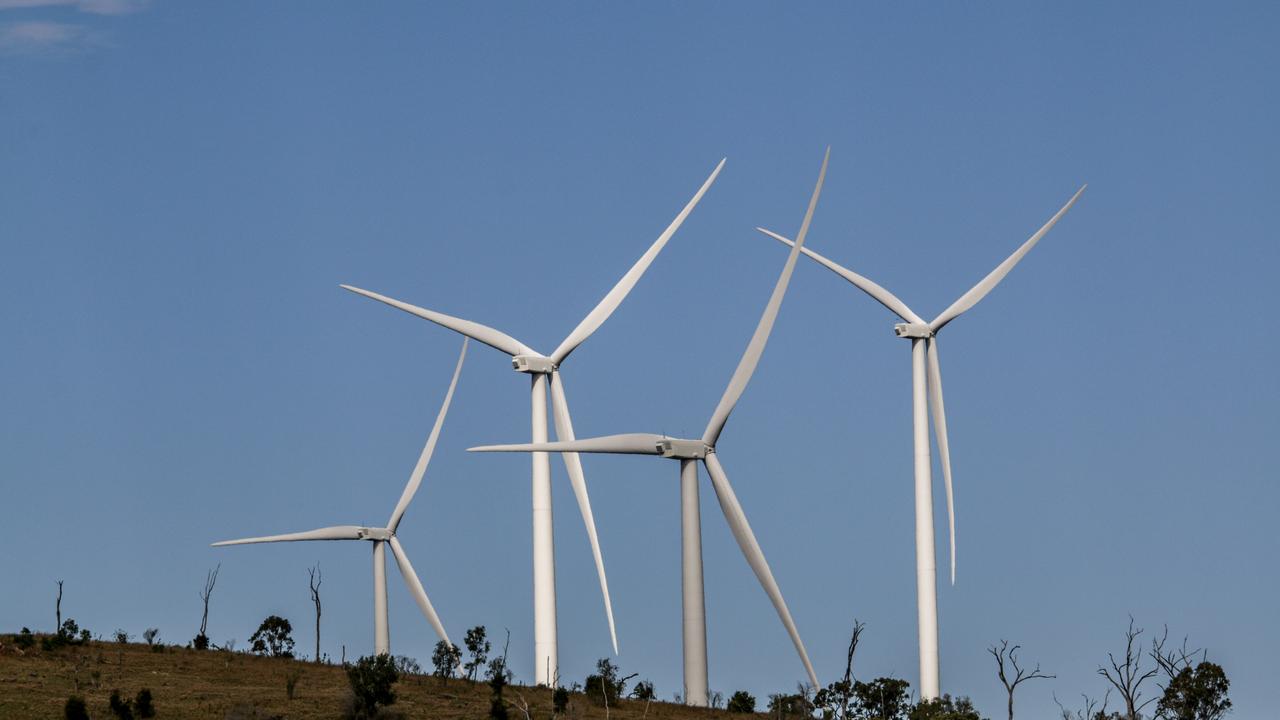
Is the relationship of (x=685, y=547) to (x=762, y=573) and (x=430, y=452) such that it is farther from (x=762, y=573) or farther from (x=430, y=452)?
(x=430, y=452)

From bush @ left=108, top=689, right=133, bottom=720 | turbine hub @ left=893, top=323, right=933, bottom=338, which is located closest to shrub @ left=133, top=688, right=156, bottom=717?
bush @ left=108, top=689, right=133, bottom=720

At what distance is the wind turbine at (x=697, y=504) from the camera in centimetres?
9823

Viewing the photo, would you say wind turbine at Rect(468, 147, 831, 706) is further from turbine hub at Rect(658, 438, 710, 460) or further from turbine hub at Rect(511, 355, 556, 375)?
turbine hub at Rect(511, 355, 556, 375)

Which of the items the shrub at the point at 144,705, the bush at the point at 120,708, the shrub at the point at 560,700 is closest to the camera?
the bush at the point at 120,708

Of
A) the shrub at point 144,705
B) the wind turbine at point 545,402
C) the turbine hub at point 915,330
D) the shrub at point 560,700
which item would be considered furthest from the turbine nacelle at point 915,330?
the shrub at point 144,705

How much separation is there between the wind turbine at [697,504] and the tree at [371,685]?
40.6ft

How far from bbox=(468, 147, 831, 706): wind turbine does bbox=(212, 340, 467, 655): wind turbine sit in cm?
2387

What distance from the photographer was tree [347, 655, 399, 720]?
94.6 meters

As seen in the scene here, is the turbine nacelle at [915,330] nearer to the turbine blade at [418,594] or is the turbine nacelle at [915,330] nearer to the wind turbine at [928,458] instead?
the wind turbine at [928,458]

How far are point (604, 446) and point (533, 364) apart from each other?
571 inches

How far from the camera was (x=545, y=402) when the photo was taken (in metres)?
114

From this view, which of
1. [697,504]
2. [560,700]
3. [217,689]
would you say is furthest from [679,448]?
[217,689]

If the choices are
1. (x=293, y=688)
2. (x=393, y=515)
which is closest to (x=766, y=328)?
(x=293, y=688)

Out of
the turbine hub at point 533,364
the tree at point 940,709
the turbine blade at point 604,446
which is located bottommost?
the tree at point 940,709
